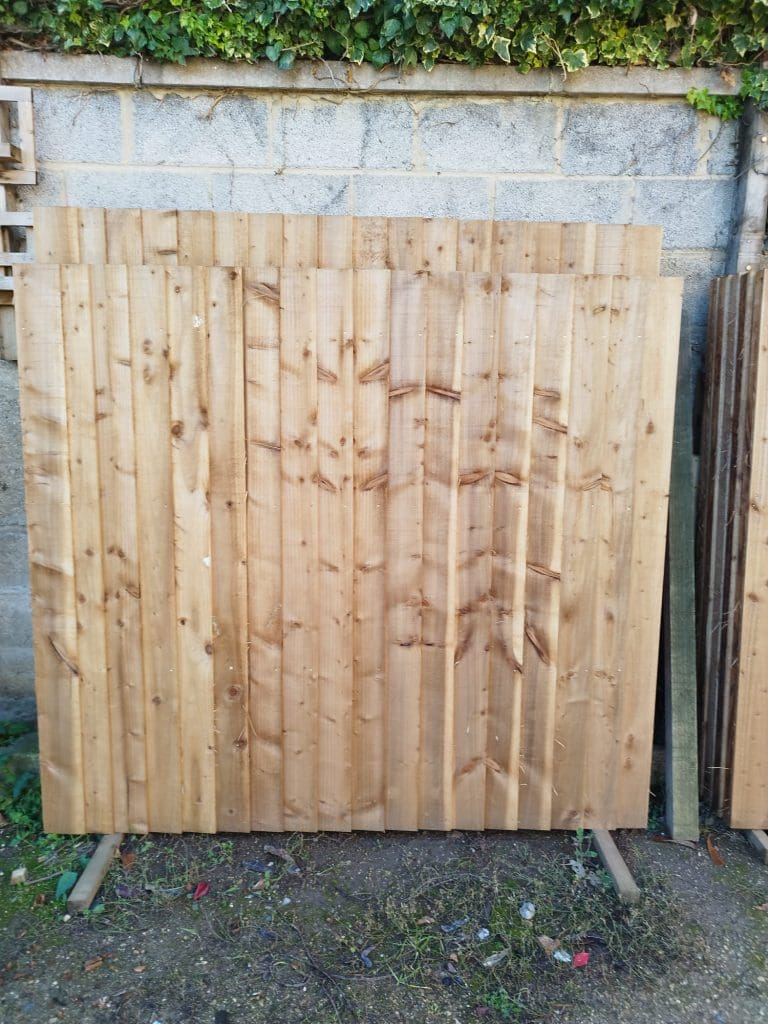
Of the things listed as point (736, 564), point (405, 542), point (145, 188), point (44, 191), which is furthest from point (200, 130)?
point (736, 564)

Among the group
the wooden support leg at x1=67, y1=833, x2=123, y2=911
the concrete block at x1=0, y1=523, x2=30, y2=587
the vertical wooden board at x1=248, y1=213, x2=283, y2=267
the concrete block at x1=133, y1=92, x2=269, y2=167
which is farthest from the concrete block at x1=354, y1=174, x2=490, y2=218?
the wooden support leg at x1=67, y1=833, x2=123, y2=911

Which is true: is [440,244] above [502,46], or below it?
below

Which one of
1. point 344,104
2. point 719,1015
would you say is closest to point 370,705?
point 719,1015

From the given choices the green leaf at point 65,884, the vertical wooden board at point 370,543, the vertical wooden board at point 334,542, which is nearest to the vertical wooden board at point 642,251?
the vertical wooden board at point 370,543

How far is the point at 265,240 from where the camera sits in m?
2.75

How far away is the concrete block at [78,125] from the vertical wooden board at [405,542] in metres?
1.70

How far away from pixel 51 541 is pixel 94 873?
4.09 ft

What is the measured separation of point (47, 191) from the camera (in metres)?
3.32

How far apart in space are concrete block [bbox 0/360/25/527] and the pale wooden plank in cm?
138

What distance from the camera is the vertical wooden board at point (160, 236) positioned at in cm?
271

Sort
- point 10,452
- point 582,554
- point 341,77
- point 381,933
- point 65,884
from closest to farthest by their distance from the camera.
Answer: point 381,933 < point 65,884 < point 582,554 < point 341,77 < point 10,452

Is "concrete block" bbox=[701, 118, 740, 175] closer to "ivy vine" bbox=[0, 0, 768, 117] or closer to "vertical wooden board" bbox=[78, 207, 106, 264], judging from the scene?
"ivy vine" bbox=[0, 0, 768, 117]

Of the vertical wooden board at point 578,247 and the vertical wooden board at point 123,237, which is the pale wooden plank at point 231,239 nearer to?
the vertical wooden board at point 123,237

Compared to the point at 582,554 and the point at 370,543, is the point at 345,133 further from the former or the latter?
the point at 582,554
